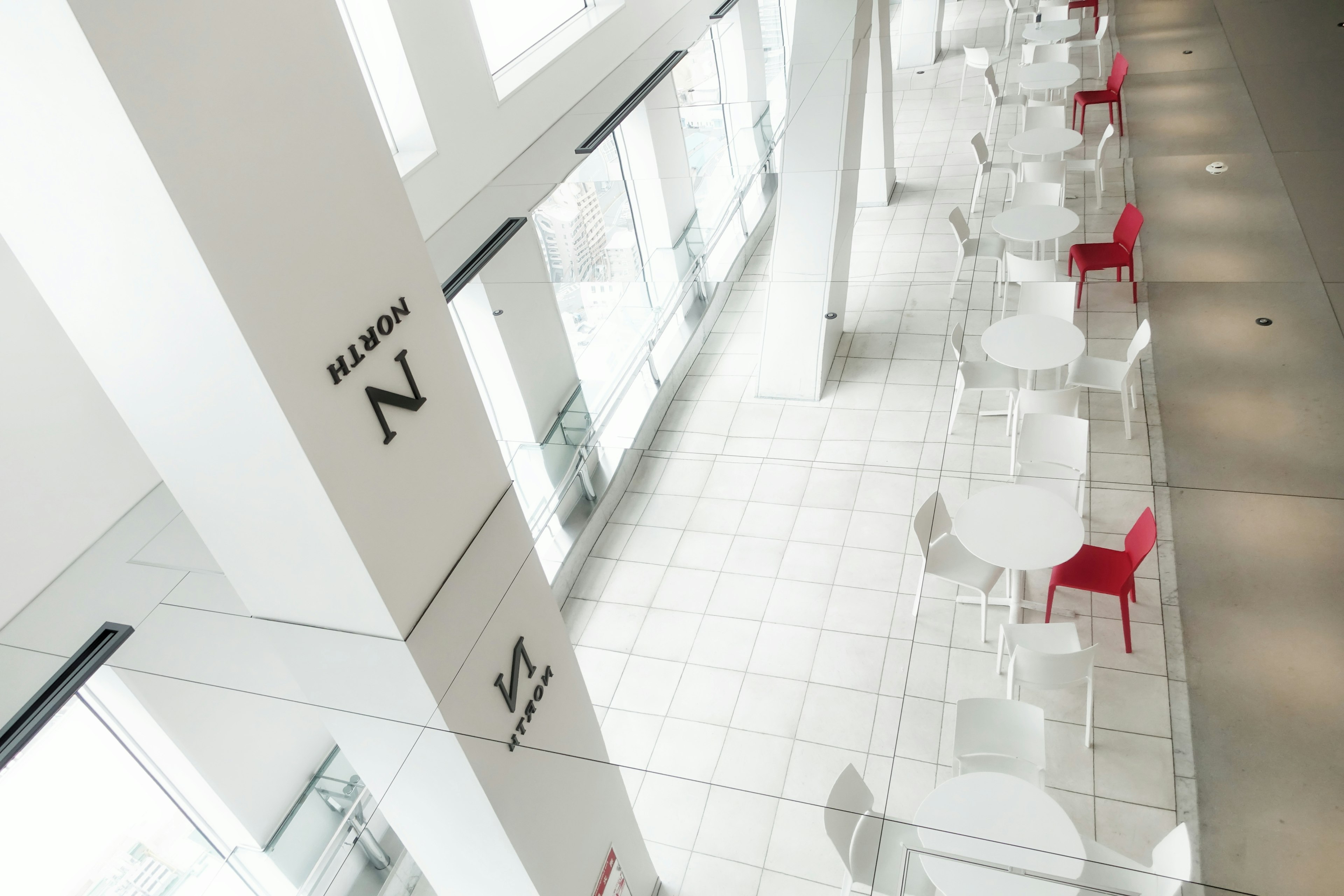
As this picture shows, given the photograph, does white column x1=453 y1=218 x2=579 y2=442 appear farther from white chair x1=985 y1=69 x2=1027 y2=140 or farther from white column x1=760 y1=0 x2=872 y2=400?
white chair x1=985 y1=69 x2=1027 y2=140

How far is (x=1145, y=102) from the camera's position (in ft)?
22.0

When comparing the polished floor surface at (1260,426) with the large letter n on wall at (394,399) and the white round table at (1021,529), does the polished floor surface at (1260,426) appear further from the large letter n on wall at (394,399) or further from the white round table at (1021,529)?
the large letter n on wall at (394,399)

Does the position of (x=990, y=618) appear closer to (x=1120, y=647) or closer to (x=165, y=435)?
(x=1120, y=647)

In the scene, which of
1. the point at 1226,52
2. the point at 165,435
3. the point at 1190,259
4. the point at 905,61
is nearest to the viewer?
the point at 165,435

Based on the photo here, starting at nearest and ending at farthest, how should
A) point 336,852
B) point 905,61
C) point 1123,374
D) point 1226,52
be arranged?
point 336,852 < point 1123,374 < point 1226,52 < point 905,61

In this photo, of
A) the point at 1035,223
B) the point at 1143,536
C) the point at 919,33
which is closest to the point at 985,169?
the point at 1035,223

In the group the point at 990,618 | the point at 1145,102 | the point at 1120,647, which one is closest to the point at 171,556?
the point at 1120,647

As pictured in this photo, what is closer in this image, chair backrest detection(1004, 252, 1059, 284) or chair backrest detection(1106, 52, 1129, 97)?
chair backrest detection(1004, 252, 1059, 284)

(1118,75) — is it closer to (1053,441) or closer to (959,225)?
(959,225)

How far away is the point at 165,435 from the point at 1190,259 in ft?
16.9

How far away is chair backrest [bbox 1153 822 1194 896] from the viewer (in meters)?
2.42

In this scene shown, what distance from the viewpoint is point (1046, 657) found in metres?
4.55

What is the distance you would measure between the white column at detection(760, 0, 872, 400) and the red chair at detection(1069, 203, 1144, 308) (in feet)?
10.2

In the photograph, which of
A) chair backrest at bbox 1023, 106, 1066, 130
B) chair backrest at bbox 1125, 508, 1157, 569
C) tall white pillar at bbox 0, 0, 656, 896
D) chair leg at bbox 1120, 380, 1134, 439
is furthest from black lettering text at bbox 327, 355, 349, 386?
chair backrest at bbox 1023, 106, 1066, 130
